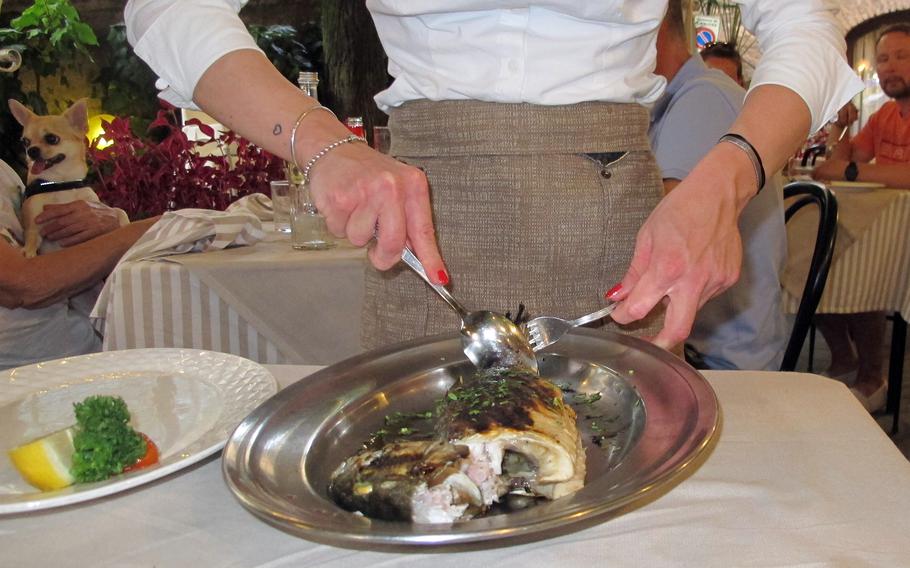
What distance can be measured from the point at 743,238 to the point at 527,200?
126 centimetres

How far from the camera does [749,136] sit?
0.98 metres

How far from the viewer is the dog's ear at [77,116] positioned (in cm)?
285

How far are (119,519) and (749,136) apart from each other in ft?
2.62

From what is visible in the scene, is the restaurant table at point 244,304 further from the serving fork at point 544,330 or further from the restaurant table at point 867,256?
the restaurant table at point 867,256

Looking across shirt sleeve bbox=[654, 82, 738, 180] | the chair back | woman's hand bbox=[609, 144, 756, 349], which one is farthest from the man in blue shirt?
woman's hand bbox=[609, 144, 756, 349]

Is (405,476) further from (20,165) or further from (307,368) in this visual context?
(20,165)

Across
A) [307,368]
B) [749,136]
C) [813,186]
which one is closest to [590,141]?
[749,136]

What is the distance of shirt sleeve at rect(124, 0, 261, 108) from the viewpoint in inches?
39.3

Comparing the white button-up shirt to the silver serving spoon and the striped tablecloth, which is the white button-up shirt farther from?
the striped tablecloth

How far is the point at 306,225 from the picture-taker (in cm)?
221

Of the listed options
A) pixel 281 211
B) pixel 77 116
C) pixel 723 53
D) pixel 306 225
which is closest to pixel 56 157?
pixel 77 116

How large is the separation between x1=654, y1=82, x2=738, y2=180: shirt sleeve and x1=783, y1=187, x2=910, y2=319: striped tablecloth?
1.59 metres

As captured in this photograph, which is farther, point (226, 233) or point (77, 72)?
point (77, 72)

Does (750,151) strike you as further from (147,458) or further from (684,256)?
(147,458)
